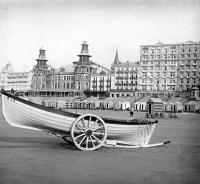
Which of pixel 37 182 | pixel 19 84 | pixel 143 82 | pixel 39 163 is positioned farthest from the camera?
pixel 19 84

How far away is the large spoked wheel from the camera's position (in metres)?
9.25

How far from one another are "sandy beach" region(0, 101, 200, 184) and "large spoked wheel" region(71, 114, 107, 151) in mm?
279

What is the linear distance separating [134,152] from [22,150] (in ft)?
10.9

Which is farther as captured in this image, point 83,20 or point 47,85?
point 47,85

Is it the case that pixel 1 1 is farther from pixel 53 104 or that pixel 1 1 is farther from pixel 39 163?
pixel 53 104

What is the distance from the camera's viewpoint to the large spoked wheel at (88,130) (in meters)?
9.25

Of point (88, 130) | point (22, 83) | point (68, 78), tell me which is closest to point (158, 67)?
point (68, 78)

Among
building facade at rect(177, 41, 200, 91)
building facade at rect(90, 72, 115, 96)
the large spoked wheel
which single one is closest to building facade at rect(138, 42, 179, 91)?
building facade at rect(177, 41, 200, 91)

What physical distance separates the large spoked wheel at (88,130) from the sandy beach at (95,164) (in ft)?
0.91

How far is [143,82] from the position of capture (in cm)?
6869

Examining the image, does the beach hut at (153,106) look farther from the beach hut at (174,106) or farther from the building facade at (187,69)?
the building facade at (187,69)

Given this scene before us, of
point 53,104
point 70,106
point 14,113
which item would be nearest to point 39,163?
point 14,113

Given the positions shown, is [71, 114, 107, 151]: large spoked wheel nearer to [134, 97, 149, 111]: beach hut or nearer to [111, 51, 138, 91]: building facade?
[134, 97, 149, 111]: beach hut

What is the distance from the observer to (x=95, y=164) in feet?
25.6
